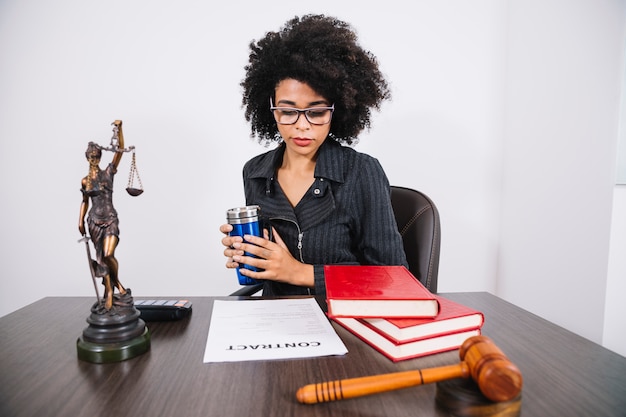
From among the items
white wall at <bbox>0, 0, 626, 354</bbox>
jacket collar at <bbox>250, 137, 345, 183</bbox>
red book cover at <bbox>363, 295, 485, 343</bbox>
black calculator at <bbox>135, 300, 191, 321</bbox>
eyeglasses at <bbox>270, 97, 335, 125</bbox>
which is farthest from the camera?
white wall at <bbox>0, 0, 626, 354</bbox>

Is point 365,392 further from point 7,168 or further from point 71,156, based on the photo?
point 7,168

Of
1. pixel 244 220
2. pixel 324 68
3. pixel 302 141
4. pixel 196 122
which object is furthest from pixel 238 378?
pixel 196 122

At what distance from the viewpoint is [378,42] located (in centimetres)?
191

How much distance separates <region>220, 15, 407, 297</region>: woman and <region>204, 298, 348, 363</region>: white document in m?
0.23

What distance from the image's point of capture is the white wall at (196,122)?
182 cm

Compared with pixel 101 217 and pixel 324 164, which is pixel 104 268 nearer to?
pixel 101 217

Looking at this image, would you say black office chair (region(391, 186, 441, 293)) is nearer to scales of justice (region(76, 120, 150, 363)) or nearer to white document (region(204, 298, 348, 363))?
white document (region(204, 298, 348, 363))

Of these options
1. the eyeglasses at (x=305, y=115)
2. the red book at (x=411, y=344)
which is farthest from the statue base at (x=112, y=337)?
the eyeglasses at (x=305, y=115)

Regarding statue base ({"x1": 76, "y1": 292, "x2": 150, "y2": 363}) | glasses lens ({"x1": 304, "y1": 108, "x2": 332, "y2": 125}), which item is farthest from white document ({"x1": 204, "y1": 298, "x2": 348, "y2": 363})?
glasses lens ({"x1": 304, "y1": 108, "x2": 332, "y2": 125})

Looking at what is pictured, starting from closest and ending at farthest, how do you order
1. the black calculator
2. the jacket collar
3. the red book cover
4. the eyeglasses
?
the red book cover, the black calculator, the eyeglasses, the jacket collar

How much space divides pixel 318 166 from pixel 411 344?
78cm

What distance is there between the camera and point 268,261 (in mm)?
1021

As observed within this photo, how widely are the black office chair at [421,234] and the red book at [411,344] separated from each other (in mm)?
518

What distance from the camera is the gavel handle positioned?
505mm
